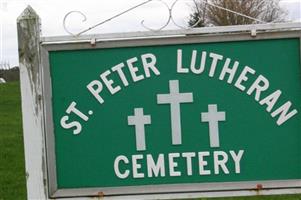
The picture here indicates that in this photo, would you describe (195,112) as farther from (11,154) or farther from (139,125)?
(11,154)

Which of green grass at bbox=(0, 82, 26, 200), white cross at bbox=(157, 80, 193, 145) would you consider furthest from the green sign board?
green grass at bbox=(0, 82, 26, 200)

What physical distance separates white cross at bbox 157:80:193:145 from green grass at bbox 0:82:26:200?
4.82 m

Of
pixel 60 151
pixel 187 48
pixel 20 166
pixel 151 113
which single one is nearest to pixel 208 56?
pixel 187 48

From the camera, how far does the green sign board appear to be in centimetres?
335

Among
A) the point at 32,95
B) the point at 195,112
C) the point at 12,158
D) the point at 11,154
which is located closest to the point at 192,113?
the point at 195,112

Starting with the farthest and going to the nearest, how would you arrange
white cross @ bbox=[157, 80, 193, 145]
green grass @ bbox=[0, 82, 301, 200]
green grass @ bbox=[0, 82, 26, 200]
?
green grass @ bbox=[0, 82, 26, 200], green grass @ bbox=[0, 82, 301, 200], white cross @ bbox=[157, 80, 193, 145]

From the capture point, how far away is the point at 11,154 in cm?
1148

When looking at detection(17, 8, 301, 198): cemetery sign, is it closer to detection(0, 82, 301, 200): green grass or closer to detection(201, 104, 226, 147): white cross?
detection(201, 104, 226, 147): white cross

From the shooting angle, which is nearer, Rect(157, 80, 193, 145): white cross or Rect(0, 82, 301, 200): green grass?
Rect(157, 80, 193, 145): white cross

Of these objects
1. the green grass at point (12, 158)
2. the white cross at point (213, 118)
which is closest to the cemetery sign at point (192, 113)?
the white cross at point (213, 118)

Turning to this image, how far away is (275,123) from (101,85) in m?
0.80

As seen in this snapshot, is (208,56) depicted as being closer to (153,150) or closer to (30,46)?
(153,150)

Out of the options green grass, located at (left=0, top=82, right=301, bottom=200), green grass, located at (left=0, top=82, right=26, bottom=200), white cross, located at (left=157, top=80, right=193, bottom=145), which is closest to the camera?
white cross, located at (left=157, top=80, right=193, bottom=145)

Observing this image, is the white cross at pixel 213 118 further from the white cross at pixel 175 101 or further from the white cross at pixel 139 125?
the white cross at pixel 139 125
